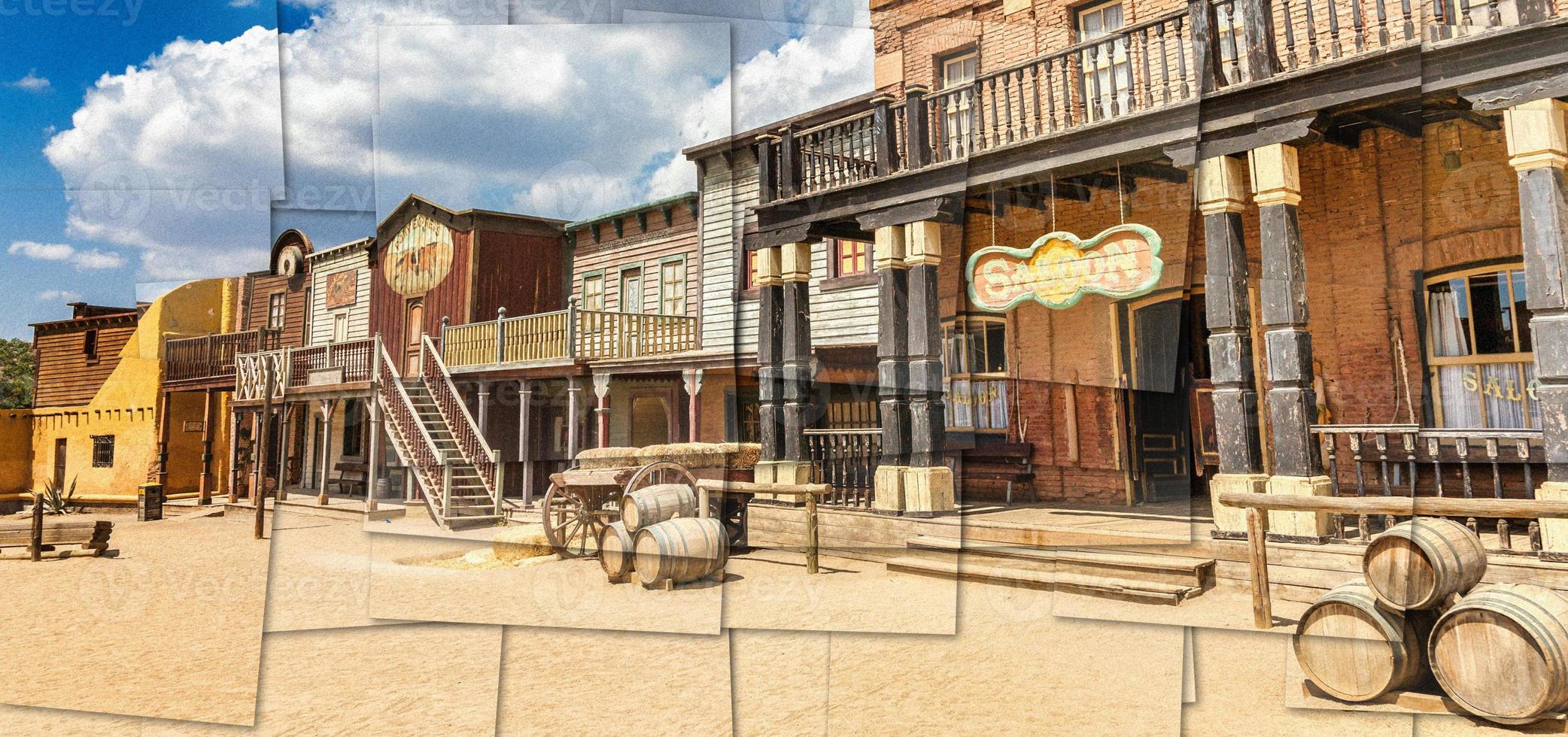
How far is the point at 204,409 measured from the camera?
24.6 m

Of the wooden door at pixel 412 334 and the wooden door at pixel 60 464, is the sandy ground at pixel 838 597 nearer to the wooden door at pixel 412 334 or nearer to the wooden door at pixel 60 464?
the wooden door at pixel 412 334

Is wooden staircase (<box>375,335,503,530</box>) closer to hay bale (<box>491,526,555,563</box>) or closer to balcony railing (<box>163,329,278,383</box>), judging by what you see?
hay bale (<box>491,526,555,563</box>)

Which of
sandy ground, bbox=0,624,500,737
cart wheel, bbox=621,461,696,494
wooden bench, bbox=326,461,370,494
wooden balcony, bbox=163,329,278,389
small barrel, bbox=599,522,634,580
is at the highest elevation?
wooden balcony, bbox=163,329,278,389

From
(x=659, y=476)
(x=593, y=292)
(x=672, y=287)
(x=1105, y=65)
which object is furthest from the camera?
(x=593, y=292)

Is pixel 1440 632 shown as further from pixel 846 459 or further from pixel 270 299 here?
pixel 270 299

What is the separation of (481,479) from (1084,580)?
10616mm

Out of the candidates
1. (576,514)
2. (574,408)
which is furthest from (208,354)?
(576,514)

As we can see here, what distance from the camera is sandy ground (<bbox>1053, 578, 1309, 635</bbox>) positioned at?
20.2 ft

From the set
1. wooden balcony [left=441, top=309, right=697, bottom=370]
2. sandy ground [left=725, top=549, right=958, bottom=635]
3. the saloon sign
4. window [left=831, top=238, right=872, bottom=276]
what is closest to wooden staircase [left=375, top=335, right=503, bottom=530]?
wooden balcony [left=441, top=309, right=697, bottom=370]

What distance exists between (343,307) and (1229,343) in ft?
79.2

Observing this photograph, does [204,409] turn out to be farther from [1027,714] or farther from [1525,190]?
[1525,190]

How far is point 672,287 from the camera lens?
692 inches

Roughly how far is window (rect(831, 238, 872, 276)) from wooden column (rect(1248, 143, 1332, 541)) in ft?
24.5

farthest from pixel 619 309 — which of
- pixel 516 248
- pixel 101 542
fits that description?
pixel 101 542
